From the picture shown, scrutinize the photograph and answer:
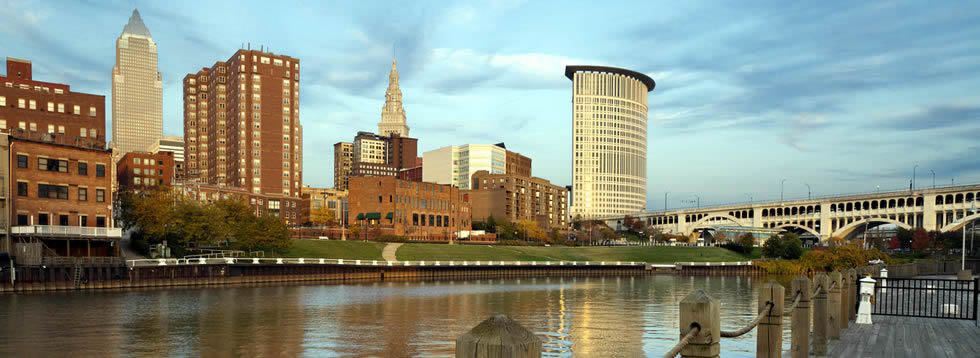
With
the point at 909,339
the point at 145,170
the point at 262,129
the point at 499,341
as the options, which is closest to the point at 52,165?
the point at 909,339

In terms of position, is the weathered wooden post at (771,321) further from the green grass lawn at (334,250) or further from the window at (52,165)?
the green grass lawn at (334,250)

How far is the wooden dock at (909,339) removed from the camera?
49.3ft

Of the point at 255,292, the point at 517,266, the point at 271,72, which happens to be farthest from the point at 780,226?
the point at 255,292

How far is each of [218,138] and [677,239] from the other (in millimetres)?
134899

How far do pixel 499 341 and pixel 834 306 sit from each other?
15.5 meters

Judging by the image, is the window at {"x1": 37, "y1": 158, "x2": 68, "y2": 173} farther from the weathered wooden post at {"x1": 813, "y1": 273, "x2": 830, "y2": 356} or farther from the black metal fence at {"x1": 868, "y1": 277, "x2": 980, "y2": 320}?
the weathered wooden post at {"x1": 813, "y1": 273, "x2": 830, "y2": 356}

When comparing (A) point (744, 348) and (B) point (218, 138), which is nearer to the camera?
(A) point (744, 348)

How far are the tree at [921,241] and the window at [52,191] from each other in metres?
141

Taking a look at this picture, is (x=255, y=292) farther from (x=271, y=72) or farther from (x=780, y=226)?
(x=780, y=226)

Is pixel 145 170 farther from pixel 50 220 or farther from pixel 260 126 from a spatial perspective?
pixel 50 220

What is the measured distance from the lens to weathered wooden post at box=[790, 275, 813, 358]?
1130cm

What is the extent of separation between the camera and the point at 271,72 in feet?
593

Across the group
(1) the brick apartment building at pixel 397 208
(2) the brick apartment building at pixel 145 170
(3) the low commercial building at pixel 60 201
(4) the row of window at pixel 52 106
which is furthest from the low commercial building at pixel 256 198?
(3) the low commercial building at pixel 60 201

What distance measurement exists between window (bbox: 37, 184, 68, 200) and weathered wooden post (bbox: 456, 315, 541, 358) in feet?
233
